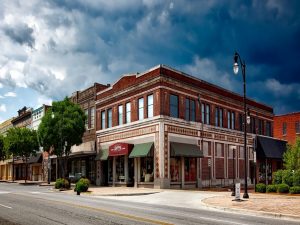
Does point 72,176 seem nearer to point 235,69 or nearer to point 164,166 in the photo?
point 164,166

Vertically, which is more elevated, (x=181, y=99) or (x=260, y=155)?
(x=181, y=99)

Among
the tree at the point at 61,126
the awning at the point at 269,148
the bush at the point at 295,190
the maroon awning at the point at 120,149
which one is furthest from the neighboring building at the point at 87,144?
the bush at the point at 295,190

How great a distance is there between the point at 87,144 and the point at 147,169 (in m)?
12.7

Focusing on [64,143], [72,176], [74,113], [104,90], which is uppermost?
[104,90]

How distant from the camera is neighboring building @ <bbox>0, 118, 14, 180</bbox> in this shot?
257ft

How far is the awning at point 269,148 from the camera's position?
5056cm

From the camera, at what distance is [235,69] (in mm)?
23625

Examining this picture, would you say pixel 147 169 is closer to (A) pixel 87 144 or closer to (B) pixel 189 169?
(B) pixel 189 169

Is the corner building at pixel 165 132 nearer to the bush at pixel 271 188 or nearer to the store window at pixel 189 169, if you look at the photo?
the store window at pixel 189 169

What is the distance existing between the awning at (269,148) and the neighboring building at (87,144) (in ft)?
71.9

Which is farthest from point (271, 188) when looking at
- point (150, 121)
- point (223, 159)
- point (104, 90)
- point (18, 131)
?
point (18, 131)

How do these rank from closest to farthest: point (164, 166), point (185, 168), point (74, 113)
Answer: point (164, 166) < point (185, 168) < point (74, 113)

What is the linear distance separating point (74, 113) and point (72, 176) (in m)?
9.18

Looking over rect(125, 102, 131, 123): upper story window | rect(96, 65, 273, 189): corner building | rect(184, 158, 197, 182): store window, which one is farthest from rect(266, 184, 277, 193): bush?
rect(125, 102, 131, 123): upper story window
